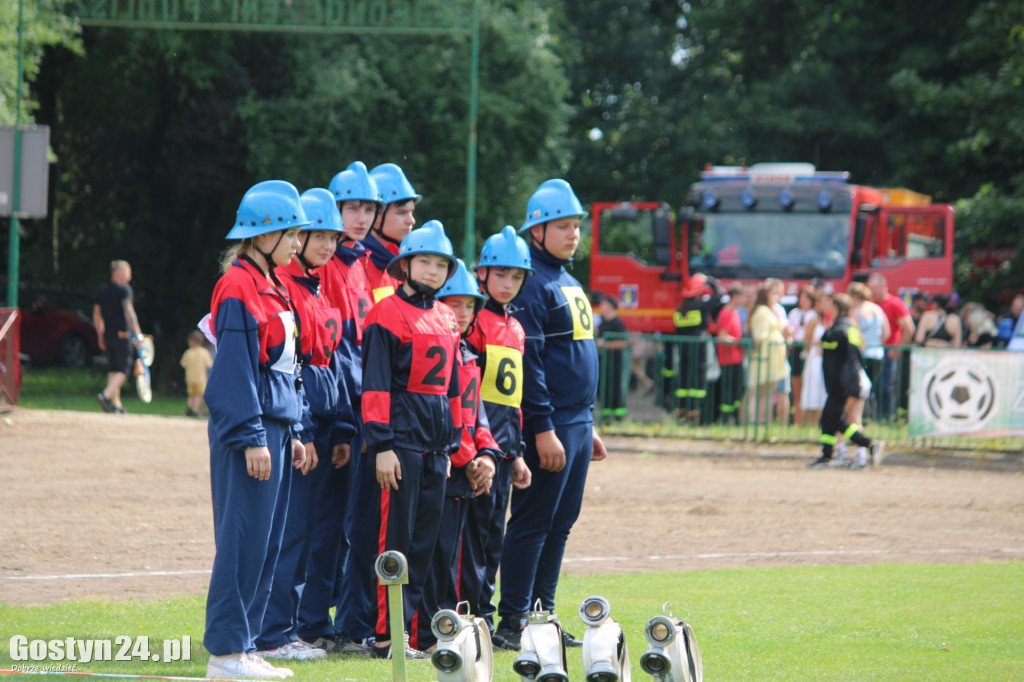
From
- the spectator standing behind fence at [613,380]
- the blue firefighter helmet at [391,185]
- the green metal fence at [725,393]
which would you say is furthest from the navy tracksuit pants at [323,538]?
the spectator standing behind fence at [613,380]

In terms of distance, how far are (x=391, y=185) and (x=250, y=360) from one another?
5.94 ft

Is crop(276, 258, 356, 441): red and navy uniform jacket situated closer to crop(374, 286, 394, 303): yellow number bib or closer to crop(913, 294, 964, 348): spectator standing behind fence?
crop(374, 286, 394, 303): yellow number bib

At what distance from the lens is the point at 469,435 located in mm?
6242

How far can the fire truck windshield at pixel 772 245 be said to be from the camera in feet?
66.9

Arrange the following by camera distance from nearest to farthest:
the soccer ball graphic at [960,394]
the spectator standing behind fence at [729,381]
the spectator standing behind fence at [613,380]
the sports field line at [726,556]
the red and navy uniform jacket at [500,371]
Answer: the red and navy uniform jacket at [500,371] < the sports field line at [726,556] < the soccer ball graphic at [960,394] < the spectator standing behind fence at [729,381] < the spectator standing behind fence at [613,380]

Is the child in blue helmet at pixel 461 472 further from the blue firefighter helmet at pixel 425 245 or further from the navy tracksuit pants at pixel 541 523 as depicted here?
the navy tracksuit pants at pixel 541 523

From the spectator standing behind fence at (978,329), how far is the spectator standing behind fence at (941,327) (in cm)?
73

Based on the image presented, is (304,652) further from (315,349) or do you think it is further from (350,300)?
(350,300)

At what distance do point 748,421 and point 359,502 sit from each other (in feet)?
36.4

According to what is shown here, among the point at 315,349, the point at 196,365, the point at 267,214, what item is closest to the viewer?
the point at 267,214

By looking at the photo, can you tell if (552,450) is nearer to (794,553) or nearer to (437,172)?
(794,553)

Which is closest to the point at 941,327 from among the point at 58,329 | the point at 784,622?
the point at 784,622

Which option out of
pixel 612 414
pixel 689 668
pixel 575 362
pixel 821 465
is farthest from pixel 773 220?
pixel 689 668

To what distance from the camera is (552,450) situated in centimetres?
657
